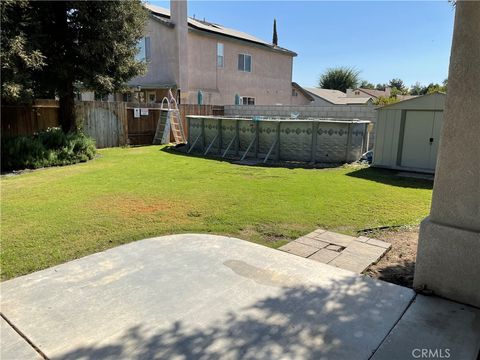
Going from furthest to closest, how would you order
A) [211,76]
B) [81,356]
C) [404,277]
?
1. [211,76]
2. [404,277]
3. [81,356]

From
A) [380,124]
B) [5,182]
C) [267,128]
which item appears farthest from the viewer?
[267,128]

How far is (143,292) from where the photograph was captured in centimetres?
322

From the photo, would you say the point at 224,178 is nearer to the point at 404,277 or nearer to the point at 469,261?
the point at 404,277

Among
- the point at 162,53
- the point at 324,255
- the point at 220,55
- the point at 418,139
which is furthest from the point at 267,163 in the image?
the point at 220,55

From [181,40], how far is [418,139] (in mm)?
15240

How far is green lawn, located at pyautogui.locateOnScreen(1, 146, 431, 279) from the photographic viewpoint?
4.65 metres

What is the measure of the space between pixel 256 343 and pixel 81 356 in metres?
1.17

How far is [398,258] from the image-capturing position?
411 centimetres

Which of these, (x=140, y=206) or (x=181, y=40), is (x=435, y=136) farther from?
(x=181, y=40)

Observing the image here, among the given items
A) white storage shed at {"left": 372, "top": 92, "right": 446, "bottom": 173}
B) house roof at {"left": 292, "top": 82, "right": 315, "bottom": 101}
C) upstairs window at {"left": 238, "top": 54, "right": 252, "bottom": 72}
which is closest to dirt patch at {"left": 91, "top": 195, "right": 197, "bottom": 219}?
white storage shed at {"left": 372, "top": 92, "right": 446, "bottom": 173}

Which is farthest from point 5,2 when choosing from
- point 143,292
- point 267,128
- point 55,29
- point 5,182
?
point 143,292

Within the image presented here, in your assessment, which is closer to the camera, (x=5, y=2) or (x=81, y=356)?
(x=81, y=356)

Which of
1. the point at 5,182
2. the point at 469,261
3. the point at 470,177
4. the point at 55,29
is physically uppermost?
the point at 55,29

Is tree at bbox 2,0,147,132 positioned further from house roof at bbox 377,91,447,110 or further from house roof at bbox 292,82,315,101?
house roof at bbox 292,82,315,101
